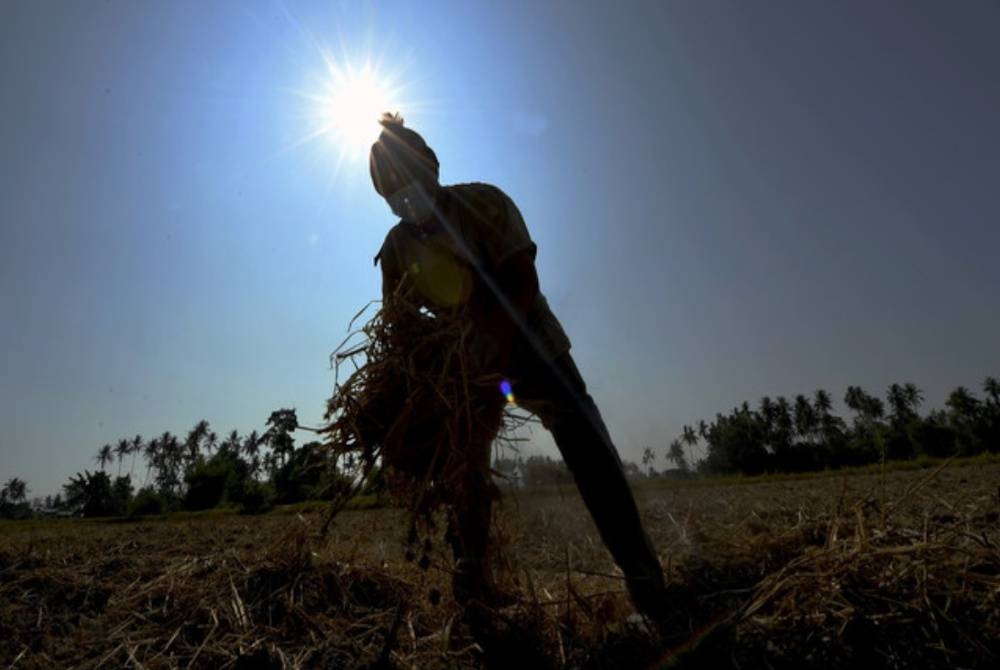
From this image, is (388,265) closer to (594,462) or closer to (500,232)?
(500,232)

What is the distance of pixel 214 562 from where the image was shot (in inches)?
121

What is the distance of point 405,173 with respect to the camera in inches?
125

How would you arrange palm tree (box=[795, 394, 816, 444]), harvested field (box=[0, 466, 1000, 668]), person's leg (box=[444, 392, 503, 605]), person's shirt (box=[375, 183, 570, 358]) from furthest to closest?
palm tree (box=[795, 394, 816, 444])
person's shirt (box=[375, 183, 570, 358])
person's leg (box=[444, 392, 503, 605])
harvested field (box=[0, 466, 1000, 668])

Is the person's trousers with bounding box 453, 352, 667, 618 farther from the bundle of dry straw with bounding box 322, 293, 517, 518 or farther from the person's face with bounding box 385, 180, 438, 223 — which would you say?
the person's face with bounding box 385, 180, 438, 223

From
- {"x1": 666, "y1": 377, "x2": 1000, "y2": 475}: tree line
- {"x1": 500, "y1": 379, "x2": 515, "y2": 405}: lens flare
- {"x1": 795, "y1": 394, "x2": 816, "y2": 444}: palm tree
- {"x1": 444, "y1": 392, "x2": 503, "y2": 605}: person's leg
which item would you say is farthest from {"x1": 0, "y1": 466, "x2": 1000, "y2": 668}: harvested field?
{"x1": 795, "y1": 394, "x2": 816, "y2": 444}: palm tree

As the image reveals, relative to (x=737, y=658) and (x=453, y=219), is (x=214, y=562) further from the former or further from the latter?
(x=737, y=658)

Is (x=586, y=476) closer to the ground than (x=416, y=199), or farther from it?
closer to the ground

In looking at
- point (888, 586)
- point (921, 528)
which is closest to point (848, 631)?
point (888, 586)

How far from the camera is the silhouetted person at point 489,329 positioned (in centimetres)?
237

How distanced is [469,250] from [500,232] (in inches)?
10.2

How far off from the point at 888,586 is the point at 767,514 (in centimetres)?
232

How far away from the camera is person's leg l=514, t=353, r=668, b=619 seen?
231 centimetres

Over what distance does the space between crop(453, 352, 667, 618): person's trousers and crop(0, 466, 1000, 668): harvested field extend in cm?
13

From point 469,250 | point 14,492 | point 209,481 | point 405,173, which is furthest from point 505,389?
point 14,492
